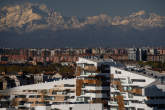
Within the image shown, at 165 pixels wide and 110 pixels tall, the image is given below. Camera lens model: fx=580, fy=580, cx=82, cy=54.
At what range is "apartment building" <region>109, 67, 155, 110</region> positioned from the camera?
27812 millimetres

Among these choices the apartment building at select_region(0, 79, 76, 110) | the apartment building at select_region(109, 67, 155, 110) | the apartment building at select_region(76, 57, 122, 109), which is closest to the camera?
the apartment building at select_region(109, 67, 155, 110)

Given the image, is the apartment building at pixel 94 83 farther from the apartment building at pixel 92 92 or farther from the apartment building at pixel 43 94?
the apartment building at pixel 43 94

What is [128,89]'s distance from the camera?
2967 cm

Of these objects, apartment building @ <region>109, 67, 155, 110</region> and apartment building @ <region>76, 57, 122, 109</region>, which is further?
apartment building @ <region>76, 57, 122, 109</region>

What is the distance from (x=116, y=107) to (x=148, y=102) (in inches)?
188

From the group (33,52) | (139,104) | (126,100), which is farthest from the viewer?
(33,52)

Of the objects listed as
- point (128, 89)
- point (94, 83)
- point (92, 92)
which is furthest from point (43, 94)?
point (128, 89)

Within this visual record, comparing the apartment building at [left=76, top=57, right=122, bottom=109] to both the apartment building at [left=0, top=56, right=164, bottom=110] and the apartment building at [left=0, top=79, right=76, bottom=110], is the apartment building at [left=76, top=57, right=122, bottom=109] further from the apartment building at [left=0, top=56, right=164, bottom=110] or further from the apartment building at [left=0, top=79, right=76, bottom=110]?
the apartment building at [left=0, top=79, right=76, bottom=110]

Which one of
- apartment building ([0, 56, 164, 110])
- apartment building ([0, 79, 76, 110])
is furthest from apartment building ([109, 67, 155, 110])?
apartment building ([0, 79, 76, 110])

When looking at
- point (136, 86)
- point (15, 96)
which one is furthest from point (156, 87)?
point (15, 96)

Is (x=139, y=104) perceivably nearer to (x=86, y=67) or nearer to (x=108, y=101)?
(x=108, y=101)

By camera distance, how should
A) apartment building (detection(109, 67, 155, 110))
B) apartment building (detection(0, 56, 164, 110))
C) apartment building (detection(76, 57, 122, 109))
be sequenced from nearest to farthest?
apartment building (detection(109, 67, 155, 110)), apartment building (detection(0, 56, 164, 110)), apartment building (detection(76, 57, 122, 109))

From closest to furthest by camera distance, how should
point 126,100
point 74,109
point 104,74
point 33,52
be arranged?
1. point 74,109
2. point 126,100
3. point 104,74
4. point 33,52

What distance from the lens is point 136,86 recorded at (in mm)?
28656
